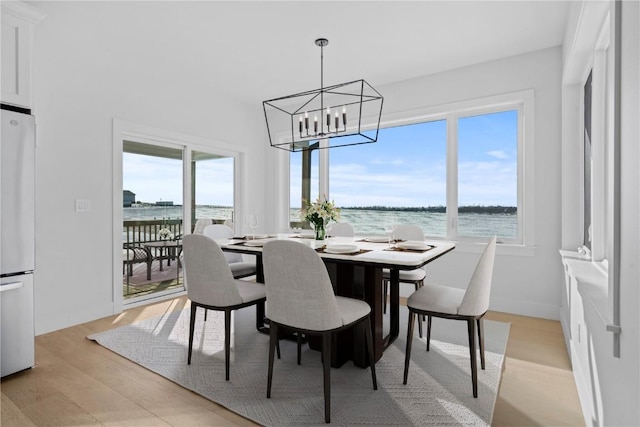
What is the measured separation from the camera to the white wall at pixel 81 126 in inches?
117

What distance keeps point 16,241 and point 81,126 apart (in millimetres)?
1448

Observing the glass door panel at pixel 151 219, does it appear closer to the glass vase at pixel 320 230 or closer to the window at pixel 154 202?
the window at pixel 154 202

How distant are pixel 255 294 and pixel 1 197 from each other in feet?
5.57

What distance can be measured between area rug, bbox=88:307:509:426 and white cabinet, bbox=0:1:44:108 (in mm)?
1890

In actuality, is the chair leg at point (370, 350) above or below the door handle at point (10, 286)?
below

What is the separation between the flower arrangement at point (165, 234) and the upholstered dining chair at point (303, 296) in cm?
274

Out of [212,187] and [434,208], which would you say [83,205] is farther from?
[434,208]

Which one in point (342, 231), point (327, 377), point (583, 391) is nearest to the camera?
point (327, 377)

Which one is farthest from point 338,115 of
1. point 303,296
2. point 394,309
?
point 303,296

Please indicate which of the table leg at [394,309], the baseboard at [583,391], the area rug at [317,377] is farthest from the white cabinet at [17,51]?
the baseboard at [583,391]

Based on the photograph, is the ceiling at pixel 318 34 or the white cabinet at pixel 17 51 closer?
the white cabinet at pixel 17 51

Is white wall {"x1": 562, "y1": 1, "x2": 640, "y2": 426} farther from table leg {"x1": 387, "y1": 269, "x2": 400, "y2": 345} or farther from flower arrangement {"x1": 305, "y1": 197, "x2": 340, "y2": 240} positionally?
flower arrangement {"x1": 305, "y1": 197, "x2": 340, "y2": 240}

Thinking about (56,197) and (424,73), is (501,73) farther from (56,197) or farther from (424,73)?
(56,197)

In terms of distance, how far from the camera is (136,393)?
2045mm
